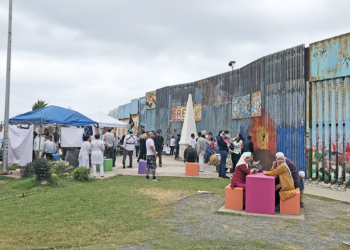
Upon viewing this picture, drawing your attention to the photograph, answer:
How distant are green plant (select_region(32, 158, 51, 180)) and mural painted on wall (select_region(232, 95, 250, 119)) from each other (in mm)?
10333

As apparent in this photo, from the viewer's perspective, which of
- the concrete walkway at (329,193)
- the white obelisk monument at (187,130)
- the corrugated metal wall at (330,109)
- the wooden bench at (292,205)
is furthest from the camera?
the white obelisk monument at (187,130)

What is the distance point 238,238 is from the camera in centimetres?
518

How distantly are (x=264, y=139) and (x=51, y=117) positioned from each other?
9433mm

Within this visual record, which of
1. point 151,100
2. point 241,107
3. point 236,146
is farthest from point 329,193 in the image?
point 151,100

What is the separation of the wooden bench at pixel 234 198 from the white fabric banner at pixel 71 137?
9640 millimetres

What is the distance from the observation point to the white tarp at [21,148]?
1298cm

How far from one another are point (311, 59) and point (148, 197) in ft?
25.7

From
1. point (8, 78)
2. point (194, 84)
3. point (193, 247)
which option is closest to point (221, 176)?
point (193, 247)

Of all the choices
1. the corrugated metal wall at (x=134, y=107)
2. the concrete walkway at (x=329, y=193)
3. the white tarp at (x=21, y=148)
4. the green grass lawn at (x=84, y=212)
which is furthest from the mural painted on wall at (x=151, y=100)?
the concrete walkway at (x=329, y=193)

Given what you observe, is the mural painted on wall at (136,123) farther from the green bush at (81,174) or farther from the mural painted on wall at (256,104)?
the green bush at (81,174)

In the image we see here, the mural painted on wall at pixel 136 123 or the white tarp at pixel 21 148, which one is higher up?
the mural painted on wall at pixel 136 123

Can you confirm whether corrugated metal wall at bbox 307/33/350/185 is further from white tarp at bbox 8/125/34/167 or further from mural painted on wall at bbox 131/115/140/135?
mural painted on wall at bbox 131/115/140/135

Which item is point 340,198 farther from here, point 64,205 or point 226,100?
point 226,100

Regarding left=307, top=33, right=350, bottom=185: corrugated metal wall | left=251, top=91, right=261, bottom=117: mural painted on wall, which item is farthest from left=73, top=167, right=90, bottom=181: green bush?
left=251, top=91, right=261, bottom=117: mural painted on wall
